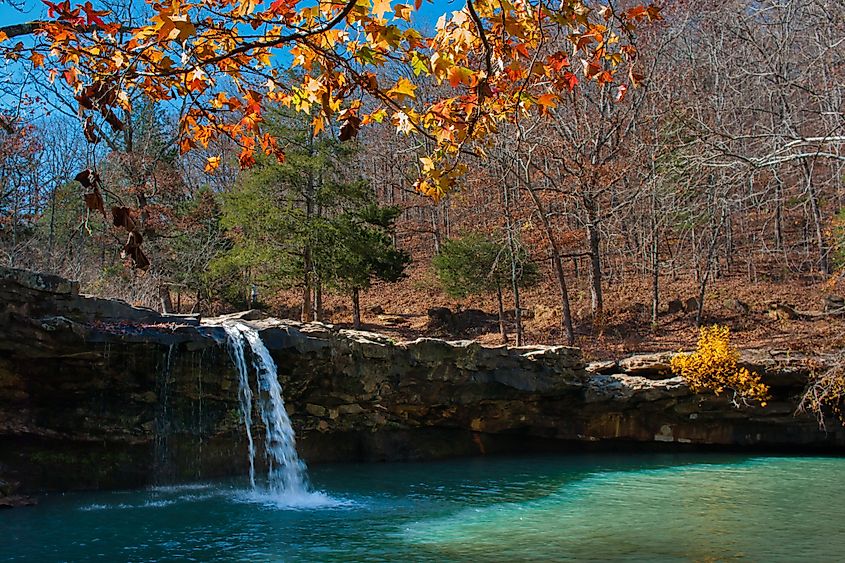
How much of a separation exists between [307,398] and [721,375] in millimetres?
7377

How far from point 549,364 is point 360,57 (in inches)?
439

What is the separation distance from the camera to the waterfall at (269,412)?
432 inches

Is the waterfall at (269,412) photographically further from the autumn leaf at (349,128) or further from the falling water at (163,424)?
the autumn leaf at (349,128)

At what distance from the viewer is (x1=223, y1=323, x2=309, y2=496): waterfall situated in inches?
432

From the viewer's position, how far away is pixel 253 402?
11438 millimetres

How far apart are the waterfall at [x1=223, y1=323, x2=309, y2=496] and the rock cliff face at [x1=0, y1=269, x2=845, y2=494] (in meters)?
0.16

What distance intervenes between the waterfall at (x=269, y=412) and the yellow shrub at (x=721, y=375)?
278 inches

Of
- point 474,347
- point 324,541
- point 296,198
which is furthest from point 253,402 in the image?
point 296,198

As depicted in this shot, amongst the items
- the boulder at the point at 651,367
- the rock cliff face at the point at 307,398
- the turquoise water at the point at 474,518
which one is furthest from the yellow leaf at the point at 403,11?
the boulder at the point at 651,367

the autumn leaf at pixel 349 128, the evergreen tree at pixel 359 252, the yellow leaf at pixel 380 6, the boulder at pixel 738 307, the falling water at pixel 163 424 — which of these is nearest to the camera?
the yellow leaf at pixel 380 6

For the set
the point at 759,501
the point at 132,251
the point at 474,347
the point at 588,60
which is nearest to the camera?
the point at 132,251

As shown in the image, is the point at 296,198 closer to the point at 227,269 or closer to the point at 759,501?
the point at 227,269

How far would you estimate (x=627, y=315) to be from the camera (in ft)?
68.4

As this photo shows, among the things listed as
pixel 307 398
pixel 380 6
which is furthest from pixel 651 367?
pixel 380 6
